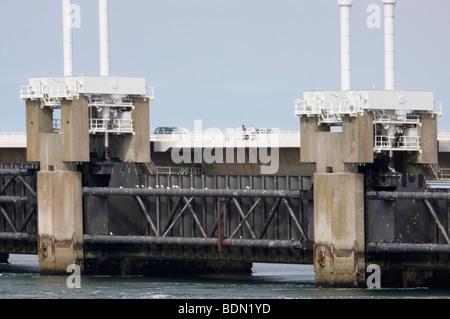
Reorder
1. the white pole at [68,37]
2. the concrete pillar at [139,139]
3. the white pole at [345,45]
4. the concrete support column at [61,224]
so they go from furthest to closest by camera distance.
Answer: the white pole at [68,37] < the concrete pillar at [139,139] < the concrete support column at [61,224] < the white pole at [345,45]

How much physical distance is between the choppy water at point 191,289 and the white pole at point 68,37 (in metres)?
12.4

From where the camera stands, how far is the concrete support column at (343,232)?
93938 mm

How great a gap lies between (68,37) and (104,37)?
2.14 metres

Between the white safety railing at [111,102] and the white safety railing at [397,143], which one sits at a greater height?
the white safety railing at [111,102]

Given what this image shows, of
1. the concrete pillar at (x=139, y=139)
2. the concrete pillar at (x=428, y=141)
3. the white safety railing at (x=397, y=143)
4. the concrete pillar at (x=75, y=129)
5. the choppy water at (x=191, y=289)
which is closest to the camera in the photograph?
the choppy water at (x=191, y=289)

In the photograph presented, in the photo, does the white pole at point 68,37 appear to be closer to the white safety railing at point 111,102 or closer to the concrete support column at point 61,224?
the white safety railing at point 111,102

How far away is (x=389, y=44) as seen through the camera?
9862cm

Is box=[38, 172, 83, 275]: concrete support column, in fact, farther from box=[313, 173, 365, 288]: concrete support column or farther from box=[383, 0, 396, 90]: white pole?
box=[383, 0, 396, 90]: white pole

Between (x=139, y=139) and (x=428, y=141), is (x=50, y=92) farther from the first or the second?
(x=428, y=141)

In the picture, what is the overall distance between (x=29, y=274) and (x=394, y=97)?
25.6 metres

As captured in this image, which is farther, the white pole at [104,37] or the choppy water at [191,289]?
the white pole at [104,37]

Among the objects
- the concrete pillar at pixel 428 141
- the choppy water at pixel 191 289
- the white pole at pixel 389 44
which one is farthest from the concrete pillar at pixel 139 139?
the concrete pillar at pixel 428 141
